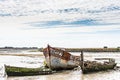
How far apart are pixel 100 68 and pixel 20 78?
1020 centimetres

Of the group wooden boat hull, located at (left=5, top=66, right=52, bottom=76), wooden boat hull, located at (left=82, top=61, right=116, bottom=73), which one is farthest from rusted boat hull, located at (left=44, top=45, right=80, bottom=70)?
wooden boat hull, located at (left=5, top=66, right=52, bottom=76)

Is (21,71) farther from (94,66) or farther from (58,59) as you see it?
(94,66)

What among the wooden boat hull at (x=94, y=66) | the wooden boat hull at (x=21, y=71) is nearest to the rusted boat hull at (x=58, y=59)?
the wooden boat hull at (x=94, y=66)

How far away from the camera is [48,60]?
120 feet

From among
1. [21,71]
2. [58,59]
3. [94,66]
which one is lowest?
[21,71]

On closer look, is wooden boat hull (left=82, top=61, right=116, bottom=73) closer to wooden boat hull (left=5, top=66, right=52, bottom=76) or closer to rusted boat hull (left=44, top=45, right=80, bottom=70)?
rusted boat hull (left=44, top=45, right=80, bottom=70)

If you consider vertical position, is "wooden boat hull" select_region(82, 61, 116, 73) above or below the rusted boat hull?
below

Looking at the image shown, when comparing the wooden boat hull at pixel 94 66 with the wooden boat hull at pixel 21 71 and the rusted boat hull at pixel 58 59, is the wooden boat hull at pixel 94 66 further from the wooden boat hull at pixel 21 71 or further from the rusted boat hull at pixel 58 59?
the wooden boat hull at pixel 21 71

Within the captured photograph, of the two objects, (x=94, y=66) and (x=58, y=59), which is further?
(x=58, y=59)

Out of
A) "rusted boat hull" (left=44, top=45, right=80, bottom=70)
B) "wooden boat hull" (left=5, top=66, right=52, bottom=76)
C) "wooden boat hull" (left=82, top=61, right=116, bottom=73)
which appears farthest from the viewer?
"rusted boat hull" (left=44, top=45, right=80, bottom=70)

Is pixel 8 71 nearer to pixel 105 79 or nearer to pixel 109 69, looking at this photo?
pixel 105 79

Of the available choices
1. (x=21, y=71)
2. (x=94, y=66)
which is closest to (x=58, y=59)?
(x=94, y=66)

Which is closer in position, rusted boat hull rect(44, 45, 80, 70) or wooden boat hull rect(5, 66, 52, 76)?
wooden boat hull rect(5, 66, 52, 76)

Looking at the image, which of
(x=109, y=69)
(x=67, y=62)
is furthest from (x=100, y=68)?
(x=67, y=62)
